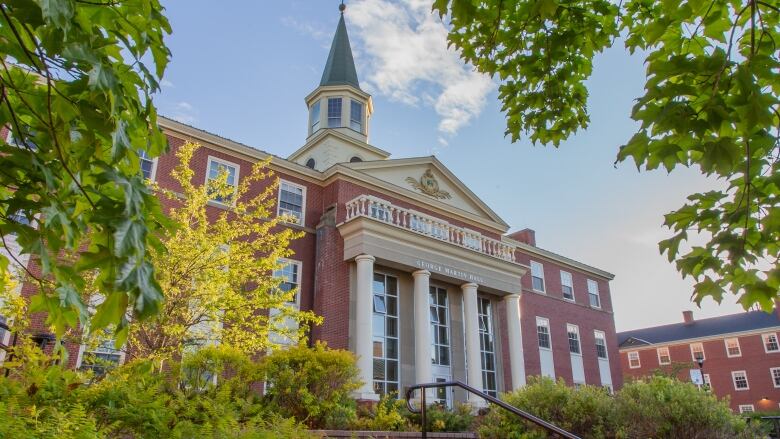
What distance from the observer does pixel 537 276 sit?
94.6ft

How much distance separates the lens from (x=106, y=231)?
2168mm

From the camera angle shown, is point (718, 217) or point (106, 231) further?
point (718, 217)

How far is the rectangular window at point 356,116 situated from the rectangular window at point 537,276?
475 inches

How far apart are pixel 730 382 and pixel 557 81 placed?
5428 cm

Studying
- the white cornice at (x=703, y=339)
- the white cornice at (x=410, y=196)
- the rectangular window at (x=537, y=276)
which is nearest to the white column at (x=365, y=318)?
the white cornice at (x=410, y=196)

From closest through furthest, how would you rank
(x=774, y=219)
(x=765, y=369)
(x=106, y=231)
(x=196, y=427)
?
(x=106, y=231), (x=774, y=219), (x=196, y=427), (x=765, y=369)

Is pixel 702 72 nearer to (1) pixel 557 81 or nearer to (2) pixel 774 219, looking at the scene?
(2) pixel 774 219

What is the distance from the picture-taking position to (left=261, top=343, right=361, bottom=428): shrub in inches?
Answer: 377

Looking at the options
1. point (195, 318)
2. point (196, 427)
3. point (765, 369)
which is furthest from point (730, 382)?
point (196, 427)

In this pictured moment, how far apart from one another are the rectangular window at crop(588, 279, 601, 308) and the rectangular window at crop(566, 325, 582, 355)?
9.42ft

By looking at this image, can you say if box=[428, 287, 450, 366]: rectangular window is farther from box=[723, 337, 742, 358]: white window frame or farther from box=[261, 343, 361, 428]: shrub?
box=[723, 337, 742, 358]: white window frame

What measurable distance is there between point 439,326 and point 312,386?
1104cm

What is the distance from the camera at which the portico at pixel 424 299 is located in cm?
1775

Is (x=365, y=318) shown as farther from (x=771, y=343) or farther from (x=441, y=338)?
(x=771, y=343)
